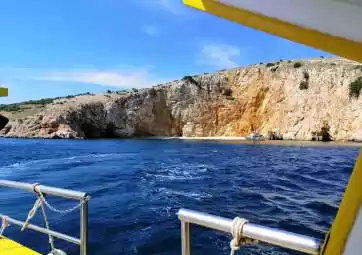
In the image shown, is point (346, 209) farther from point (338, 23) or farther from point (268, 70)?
point (268, 70)

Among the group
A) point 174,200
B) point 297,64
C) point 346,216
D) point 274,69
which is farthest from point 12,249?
point 297,64

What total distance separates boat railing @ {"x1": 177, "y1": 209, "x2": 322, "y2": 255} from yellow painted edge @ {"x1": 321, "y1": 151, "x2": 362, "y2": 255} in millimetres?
149

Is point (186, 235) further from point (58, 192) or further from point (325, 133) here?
point (325, 133)

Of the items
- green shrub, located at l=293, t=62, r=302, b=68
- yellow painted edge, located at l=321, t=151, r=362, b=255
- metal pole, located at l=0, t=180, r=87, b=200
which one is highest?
green shrub, located at l=293, t=62, r=302, b=68

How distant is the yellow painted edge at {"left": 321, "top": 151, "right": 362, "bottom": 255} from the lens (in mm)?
1576

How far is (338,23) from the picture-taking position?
1.45 meters

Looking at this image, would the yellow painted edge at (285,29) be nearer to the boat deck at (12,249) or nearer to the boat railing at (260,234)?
the boat railing at (260,234)

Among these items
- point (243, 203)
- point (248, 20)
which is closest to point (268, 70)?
point (243, 203)

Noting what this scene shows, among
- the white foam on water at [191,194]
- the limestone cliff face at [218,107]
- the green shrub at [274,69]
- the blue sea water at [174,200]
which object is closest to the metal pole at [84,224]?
the blue sea water at [174,200]

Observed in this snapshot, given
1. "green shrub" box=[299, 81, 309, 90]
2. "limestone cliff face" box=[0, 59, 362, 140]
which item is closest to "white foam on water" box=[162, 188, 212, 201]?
"limestone cliff face" box=[0, 59, 362, 140]

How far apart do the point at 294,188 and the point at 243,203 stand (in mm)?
4775

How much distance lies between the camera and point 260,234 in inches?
77.5

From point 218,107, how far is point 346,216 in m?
76.7

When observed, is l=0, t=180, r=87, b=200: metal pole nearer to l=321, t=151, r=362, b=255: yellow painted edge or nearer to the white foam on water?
l=321, t=151, r=362, b=255: yellow painted edge
